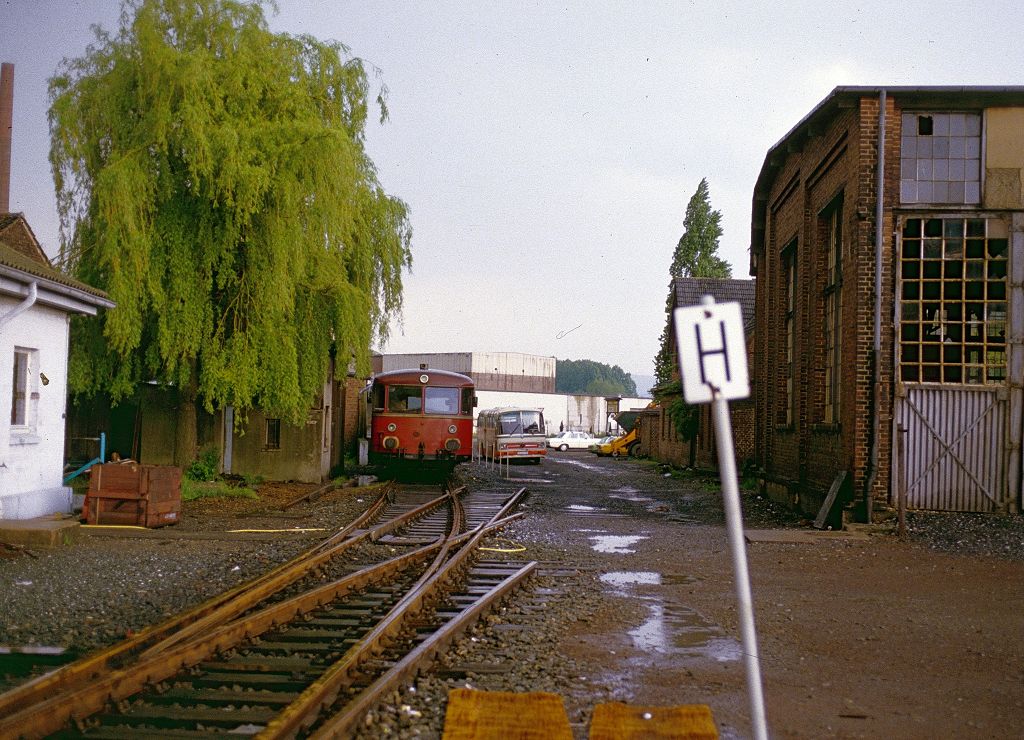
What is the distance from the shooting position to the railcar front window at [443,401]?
25.9m

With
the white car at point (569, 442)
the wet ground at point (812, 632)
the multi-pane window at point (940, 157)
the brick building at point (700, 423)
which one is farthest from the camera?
the white car at point (569, 442)

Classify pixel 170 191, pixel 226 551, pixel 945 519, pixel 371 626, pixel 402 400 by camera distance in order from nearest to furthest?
pixel 371 626 < pixel 226 551 < pixel 945 519 < pixel 170 191 < pixel 402 400

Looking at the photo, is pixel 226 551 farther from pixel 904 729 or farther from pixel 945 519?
pixel 945 519

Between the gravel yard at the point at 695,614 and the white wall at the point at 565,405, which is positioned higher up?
the white wall at the point at 565,405

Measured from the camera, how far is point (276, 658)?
6.43m

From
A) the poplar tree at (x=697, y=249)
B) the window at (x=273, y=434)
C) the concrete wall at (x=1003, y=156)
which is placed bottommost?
the window at (x=273, y=434)

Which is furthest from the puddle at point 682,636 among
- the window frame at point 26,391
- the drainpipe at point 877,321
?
the window frame at point 26,391

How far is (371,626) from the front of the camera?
24.8 ft

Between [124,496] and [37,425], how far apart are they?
1684 millimetres

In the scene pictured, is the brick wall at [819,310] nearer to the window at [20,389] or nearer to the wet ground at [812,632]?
the wet ground at [812,632]

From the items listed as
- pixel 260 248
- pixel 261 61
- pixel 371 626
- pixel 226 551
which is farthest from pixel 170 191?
pixel 371 626

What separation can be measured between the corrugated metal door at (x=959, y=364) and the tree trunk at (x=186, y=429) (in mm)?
13332

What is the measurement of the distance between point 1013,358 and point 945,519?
277 cm

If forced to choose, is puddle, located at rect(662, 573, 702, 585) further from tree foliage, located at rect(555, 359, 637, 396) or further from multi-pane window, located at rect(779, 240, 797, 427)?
tree foliage, located at rect(555, 359, 637, 396)
